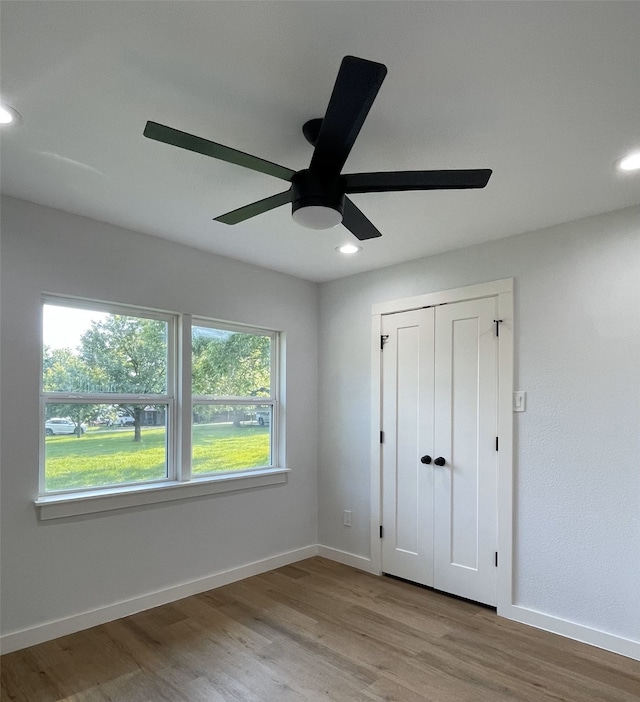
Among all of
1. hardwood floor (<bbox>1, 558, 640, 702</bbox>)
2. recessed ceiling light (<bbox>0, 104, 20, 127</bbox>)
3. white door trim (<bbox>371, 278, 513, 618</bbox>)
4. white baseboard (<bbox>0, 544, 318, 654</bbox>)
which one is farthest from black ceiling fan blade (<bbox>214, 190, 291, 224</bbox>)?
white baseboard (<bbox>0, 544, 318, 654</bbox>)

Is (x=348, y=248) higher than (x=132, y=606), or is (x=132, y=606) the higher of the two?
(x=348, y=248)

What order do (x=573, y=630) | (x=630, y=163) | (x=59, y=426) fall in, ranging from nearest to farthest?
(x=630, y=163)
(x=573, y=630)
(x=59, y=426)

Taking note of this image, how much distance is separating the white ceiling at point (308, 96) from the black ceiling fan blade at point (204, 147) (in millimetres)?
252

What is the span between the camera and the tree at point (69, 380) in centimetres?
291

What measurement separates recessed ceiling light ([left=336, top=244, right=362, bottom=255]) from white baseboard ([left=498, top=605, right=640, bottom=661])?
2.57 m

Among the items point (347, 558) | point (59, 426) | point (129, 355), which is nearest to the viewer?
point (59, 426)

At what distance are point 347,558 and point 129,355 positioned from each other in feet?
8.03

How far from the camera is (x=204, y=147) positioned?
1.66 m

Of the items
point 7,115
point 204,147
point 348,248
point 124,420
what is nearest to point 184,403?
point 124,420

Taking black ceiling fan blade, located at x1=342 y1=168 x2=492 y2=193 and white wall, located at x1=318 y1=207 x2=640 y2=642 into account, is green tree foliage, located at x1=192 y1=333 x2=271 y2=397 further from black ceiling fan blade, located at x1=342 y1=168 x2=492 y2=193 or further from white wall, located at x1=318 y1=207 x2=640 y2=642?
black ceiling fan blade, located at x1=342 y1=168 x2=492 y2=193

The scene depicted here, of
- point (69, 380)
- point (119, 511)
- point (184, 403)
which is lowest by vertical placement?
point (119, 511)

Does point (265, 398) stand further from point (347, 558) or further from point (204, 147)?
point (204, 147)

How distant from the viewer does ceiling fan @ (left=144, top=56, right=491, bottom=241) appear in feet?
4.76

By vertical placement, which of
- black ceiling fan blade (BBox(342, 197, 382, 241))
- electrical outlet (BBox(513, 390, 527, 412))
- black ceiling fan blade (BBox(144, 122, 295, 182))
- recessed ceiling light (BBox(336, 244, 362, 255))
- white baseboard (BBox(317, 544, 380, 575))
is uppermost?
recessed ceiling light (BBox(336, 244, 362, 255))
